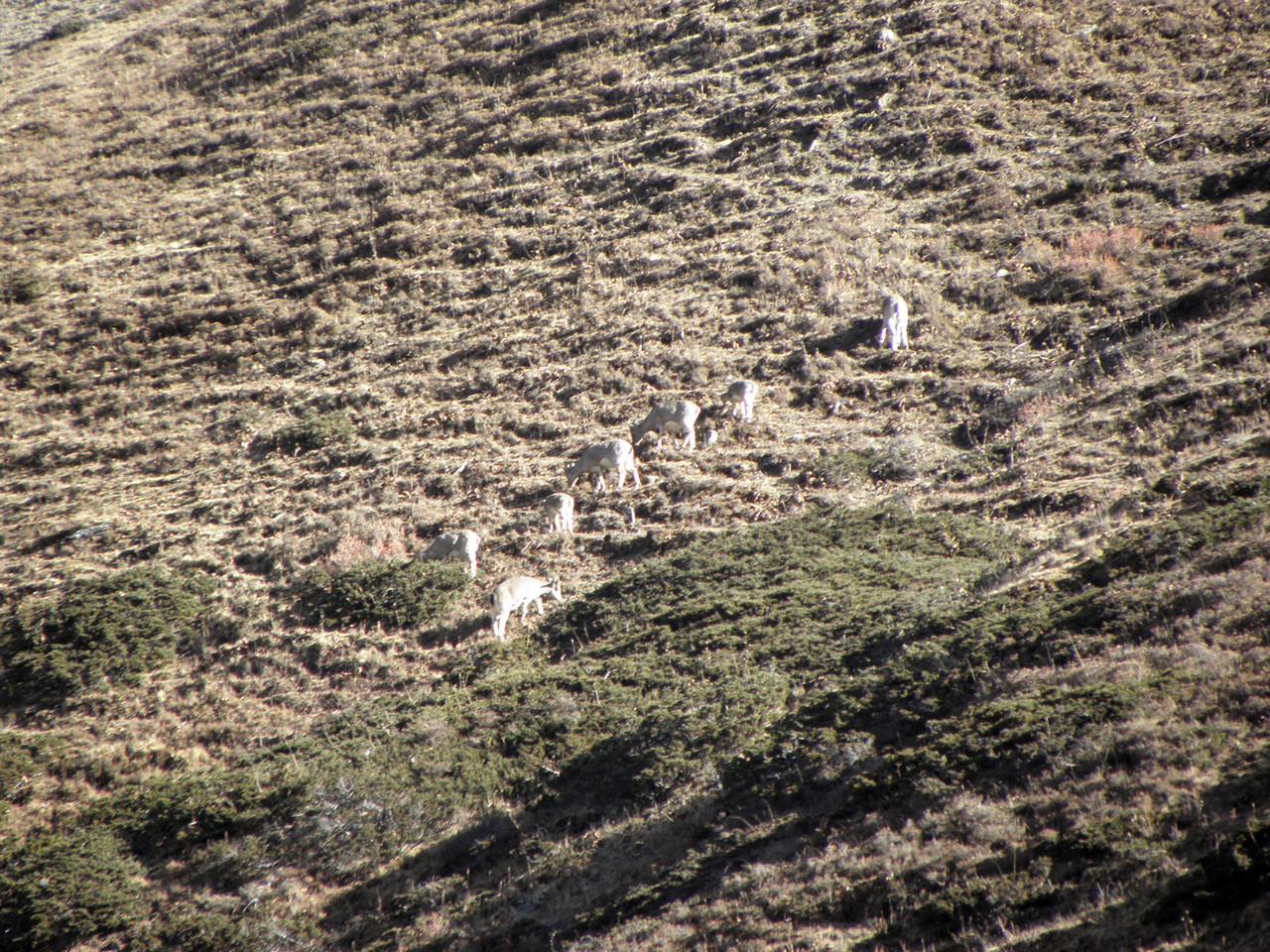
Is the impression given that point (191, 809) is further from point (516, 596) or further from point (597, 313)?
point (597, 313)

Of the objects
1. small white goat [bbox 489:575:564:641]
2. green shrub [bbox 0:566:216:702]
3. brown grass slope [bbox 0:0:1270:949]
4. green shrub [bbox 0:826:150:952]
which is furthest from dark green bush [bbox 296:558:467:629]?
green shrub [bbox 0:826:150:952]

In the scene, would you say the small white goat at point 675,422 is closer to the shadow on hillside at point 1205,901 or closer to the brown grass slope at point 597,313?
the brown grass slope at point 597,313

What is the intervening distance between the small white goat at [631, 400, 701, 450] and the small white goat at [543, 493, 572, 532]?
10.4 ft

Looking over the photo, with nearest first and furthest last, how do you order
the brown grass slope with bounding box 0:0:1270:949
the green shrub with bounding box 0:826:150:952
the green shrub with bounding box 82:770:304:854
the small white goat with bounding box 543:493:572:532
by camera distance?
the green shrub with bounding box 0:826:150:952
the green shrub with bounding box 82:770:304:854
the brown grass slope with bounding box 0:0:1270:949
the small white goat with bounding box 543:493:572:532

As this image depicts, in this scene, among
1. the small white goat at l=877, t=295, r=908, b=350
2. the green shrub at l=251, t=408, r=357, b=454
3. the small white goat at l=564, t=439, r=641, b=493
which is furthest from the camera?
the small white goat at l=877, t=295, r=908, b=350

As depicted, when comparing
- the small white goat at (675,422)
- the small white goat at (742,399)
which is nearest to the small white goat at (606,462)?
the small white goat at (675,422)

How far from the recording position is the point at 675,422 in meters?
21.2

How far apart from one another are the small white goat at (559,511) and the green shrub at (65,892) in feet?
31.2

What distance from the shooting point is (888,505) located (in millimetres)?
17703

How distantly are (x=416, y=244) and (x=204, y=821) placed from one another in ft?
75.5

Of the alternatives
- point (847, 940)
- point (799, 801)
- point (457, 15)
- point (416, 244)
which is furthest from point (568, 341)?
point (457, 15)

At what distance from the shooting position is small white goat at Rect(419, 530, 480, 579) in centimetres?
1833

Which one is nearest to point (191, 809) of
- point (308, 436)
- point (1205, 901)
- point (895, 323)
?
point (308, 436)

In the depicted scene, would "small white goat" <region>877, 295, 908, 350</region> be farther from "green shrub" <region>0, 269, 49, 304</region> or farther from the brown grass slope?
"green shrub" <region>0, 269, 49, 304</region>
